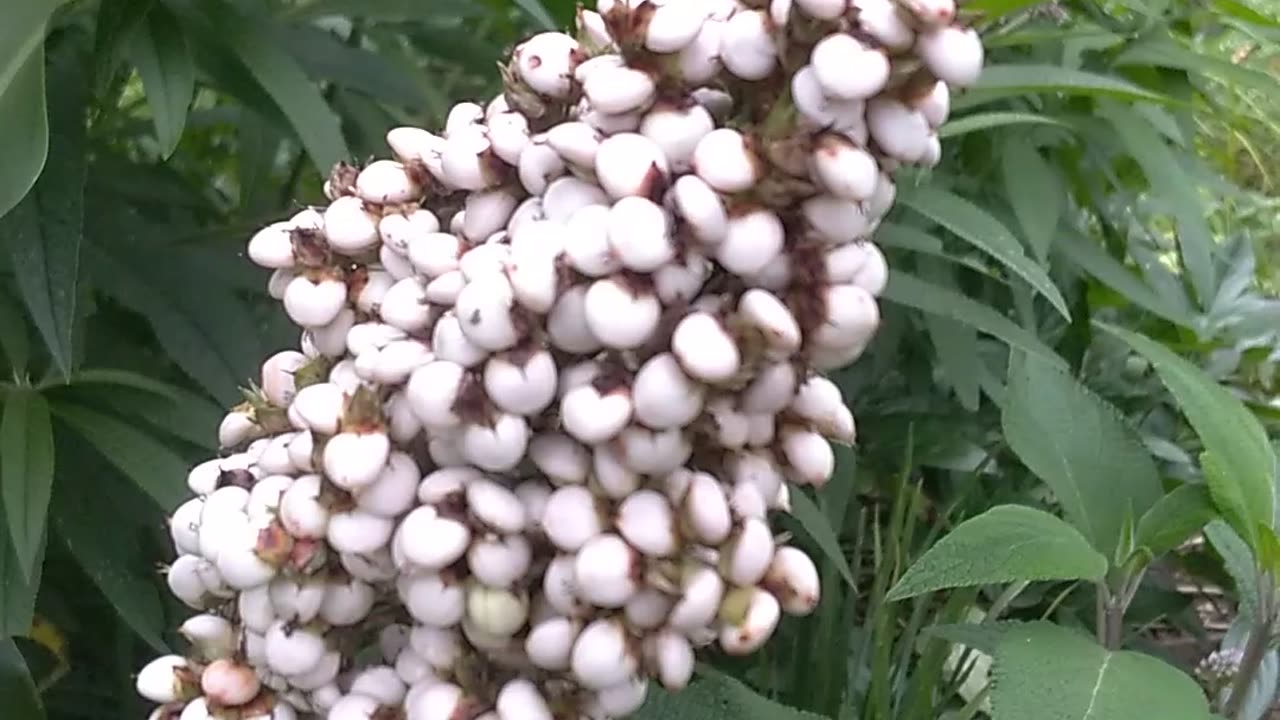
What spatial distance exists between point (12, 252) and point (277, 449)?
29 centimetres

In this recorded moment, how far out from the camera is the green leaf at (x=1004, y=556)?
1.39 feet

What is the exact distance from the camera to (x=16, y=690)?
22.6 inches

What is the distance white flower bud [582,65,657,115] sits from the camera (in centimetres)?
31

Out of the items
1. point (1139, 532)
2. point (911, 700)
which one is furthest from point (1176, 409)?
point (1139, 532)

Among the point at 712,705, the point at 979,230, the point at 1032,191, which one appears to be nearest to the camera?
the point at 712,705

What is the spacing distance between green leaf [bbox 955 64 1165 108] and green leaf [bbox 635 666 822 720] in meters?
0.32

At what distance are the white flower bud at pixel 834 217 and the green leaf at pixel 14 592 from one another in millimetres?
391

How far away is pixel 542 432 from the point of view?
0.33 meters

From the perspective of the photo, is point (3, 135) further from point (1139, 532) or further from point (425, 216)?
point (1139, 532)

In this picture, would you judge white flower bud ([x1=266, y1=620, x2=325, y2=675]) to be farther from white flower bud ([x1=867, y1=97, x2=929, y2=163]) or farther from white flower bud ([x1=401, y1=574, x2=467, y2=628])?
white flower bud ([x1=867, y1=97, x2=929, y2=163])

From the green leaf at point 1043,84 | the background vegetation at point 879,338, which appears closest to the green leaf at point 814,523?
the background vegetation at point 879,338

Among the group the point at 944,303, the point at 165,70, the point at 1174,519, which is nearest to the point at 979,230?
the point at 944,303

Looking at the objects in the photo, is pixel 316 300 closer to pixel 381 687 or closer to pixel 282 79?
pixel 381 687

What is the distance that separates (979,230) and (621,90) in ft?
1.08
